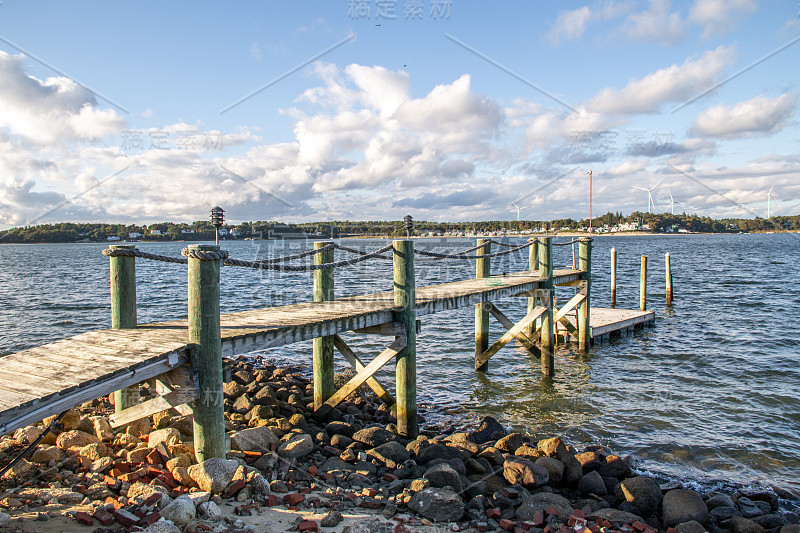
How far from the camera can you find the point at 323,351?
340 inches

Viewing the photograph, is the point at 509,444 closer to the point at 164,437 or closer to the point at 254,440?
the point at 254,440

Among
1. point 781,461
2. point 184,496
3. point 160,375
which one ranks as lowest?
point 781,461

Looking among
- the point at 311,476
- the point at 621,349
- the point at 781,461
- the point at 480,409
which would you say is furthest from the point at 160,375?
the point at 621,349

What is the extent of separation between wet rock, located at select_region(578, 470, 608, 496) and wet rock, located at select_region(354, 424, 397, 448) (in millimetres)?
2597

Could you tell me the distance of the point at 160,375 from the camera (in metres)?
5.07

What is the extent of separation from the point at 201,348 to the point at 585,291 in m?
11.4

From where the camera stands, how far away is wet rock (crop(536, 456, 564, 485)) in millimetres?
6520

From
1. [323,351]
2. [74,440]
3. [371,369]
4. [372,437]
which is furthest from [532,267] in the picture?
[74,440]

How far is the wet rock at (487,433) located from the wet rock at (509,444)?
43 cm

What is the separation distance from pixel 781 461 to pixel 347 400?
7.09 metres

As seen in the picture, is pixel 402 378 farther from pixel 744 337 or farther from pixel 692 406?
pixel 744 337

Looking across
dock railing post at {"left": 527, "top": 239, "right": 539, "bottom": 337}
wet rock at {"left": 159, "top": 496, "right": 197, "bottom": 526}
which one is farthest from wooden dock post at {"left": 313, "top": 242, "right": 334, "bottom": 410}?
dock railing post at {"left": 527, "top": 239, "right": 539, "bottom": 337}

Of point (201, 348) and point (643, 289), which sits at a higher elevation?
point (201, 348)

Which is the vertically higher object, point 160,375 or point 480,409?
point 160,375
